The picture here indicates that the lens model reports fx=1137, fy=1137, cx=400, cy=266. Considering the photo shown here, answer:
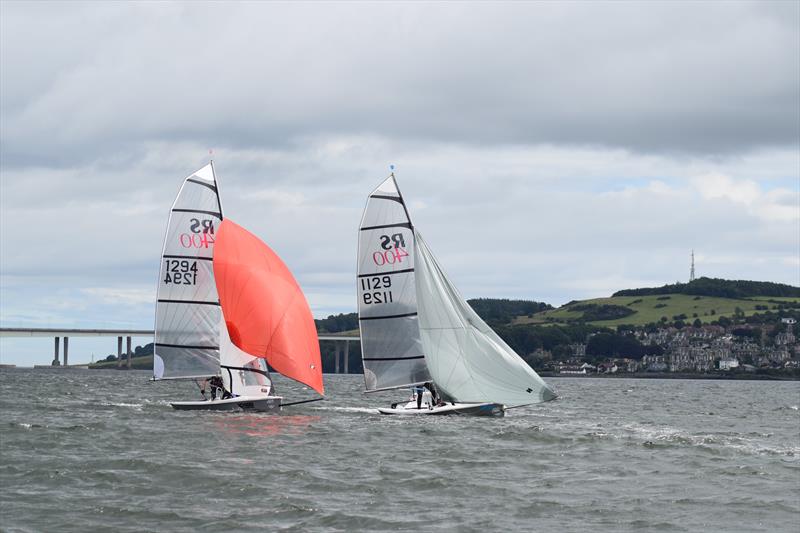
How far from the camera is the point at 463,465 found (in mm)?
34125

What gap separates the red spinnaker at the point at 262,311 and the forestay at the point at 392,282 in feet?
9.33

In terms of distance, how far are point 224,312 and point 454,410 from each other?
1114 cm

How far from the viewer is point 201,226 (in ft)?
177

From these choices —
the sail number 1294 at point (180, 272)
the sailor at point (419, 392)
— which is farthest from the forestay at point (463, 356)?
the sail number 1294 at point (180, 272)

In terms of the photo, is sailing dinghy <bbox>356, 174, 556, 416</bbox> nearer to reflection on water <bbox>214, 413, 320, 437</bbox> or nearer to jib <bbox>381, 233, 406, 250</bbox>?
jib <bbox>381, 233, 406, 250</bbox>

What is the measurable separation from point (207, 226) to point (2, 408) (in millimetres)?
13711

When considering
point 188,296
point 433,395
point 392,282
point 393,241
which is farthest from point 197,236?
point 433,395

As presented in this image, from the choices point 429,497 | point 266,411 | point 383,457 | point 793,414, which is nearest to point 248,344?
point 266,411

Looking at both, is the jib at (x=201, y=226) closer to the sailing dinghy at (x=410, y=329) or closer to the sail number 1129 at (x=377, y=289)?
the sailing dinghy at (x=410, y=329)

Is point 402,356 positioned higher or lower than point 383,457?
higher

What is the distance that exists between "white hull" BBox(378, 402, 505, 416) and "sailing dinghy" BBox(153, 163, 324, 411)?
152 inches

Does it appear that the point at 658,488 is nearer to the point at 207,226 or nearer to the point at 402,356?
the point at 402,356

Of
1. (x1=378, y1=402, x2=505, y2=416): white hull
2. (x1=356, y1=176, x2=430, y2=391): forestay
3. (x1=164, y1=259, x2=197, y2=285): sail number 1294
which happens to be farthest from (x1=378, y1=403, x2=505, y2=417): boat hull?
(x1=164, y1=259, x2=197, y2=285): sail number 1294

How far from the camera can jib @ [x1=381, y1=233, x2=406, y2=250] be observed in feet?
168
